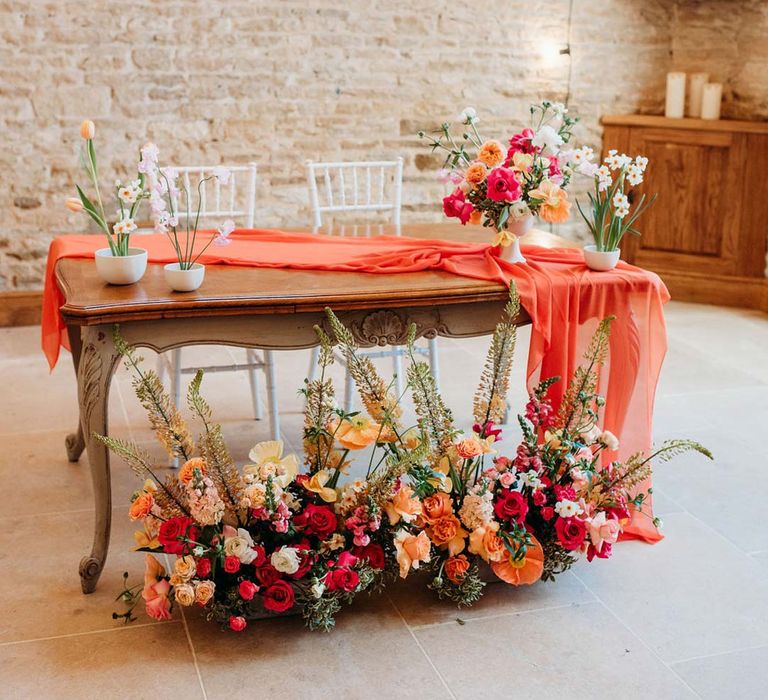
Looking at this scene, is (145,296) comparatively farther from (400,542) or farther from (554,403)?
(554,403)

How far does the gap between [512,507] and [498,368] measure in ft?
1.24

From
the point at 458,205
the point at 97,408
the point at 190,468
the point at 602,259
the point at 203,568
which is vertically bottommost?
the point at 203,568

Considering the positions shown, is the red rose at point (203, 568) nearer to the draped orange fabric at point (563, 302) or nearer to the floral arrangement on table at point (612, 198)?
the draped orange fabric at point (563, 302)

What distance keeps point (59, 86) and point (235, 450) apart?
2.40 metres

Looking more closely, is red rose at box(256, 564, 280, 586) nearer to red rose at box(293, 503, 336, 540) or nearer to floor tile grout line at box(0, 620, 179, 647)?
red rose at box(293, 503, 336, 540)

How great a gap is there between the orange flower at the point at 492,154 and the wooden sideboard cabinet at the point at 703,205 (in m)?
3.21

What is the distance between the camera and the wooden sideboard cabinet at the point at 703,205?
5.76m

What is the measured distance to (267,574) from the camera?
260 cm

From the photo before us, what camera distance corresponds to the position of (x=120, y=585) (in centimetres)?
286

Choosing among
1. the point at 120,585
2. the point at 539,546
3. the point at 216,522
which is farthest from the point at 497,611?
the point at 120,585

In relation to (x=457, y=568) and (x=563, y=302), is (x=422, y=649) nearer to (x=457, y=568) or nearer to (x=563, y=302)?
(x=457, y=568)

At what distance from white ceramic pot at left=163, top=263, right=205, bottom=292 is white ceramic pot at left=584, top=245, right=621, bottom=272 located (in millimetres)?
1159

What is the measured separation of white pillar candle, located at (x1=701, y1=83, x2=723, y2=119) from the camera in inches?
231

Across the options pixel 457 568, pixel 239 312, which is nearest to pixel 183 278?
pixel 239 312
